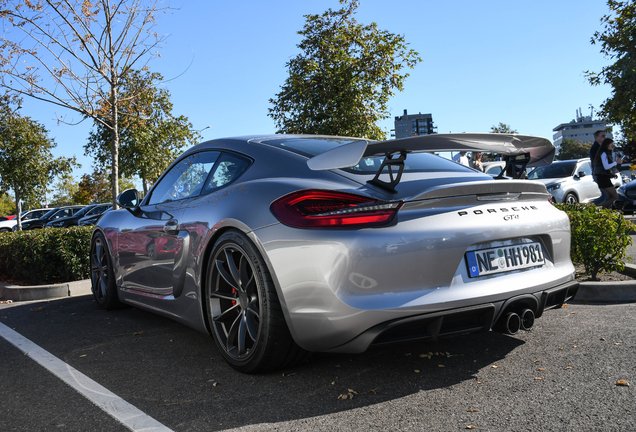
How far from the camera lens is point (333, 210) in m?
2.55

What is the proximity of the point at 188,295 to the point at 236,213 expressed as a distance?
82 centimetres

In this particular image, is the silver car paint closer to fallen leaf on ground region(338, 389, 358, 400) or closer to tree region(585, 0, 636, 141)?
fallen leaf on ground region(338, 389, 358, 400)

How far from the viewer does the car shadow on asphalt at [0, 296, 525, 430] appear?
2502mm

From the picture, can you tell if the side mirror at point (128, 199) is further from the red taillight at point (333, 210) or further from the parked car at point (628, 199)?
the parked car at point (628, 199)

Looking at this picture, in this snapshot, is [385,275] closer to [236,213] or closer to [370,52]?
[236,213]

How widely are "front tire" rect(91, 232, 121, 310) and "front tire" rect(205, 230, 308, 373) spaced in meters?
2.11

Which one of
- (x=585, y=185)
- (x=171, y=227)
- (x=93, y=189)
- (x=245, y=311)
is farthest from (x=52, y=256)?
(x=93, y=189)

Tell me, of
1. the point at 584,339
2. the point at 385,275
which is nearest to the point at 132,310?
the point at 385,275

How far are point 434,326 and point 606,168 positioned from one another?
8.65 m

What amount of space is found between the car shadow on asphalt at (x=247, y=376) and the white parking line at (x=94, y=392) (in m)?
0.05

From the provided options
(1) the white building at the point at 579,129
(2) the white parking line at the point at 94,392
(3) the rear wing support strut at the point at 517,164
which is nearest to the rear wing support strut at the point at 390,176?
(3) the rear wing support strut at the point at 517,164

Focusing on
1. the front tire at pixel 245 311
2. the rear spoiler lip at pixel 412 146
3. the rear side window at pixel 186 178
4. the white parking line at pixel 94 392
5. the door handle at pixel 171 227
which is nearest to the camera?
the white parking line at pixel 94 392

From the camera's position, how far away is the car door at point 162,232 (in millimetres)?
3635

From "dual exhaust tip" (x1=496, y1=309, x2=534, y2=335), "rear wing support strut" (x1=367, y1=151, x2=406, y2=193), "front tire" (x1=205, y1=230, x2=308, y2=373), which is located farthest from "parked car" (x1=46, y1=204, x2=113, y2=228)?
"dual exhaust tip" (x1=496, y1=309, x2=534, y2=335)
